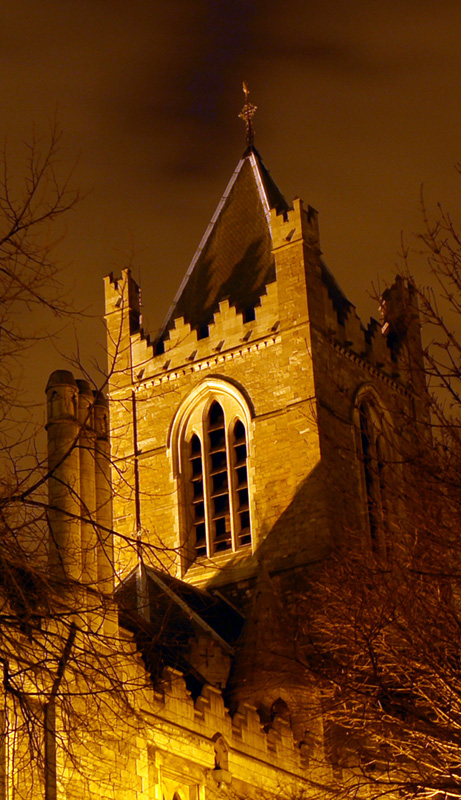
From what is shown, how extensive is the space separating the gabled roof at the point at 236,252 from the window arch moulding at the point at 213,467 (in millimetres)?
2258

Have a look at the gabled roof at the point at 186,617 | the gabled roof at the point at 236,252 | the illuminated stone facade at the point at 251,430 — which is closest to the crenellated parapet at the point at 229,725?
the illuminated stone facade at the point at 251,430

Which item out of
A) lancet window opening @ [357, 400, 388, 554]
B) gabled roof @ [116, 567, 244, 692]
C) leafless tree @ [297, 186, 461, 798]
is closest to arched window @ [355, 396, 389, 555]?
lancet window opening @ [357, 400, 388, 554]

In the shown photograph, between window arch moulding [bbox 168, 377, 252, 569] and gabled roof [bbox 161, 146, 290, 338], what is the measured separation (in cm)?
226

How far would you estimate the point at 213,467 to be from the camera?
1272 inches

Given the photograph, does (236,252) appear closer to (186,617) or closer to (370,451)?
(370,451)

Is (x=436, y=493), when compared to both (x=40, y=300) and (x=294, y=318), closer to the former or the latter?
(x=40, y=300)

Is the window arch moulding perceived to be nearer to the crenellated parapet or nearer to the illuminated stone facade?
the illuminated stone facade

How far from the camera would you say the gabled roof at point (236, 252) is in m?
33.9

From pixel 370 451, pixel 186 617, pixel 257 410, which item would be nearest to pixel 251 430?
pixel 257 410

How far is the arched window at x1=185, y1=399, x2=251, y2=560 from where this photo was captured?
102 ft

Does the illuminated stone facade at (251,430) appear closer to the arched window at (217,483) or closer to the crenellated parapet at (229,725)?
the arched window at (217,483)

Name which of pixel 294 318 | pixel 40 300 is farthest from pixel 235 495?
pixel 40 300

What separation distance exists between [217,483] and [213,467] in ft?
1.27

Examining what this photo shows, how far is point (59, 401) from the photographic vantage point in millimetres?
18406
